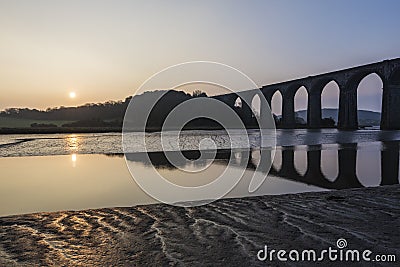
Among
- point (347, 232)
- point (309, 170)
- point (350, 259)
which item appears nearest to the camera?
point (350, 259)

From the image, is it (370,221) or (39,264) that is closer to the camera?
(39,264)

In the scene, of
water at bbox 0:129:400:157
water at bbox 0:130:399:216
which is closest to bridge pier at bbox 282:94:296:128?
water at bbox 0:129:400:157

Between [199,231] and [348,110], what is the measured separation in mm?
63183

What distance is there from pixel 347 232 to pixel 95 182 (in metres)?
7.25

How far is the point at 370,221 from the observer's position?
541cm

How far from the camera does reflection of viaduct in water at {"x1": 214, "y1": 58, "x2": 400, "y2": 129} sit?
168ft

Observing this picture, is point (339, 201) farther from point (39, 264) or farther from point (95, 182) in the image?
point (95, 182)

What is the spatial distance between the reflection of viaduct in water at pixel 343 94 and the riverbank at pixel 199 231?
49.6 metres

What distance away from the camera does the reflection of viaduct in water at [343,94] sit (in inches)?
2016

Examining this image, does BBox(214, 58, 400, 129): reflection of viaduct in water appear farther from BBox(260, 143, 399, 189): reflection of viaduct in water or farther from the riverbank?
the riverbank

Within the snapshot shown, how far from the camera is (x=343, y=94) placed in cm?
6272

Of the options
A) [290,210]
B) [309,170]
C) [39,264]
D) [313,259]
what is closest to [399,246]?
[313,259]

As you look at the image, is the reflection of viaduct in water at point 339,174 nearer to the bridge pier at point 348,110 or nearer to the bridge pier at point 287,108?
the bridge pier at point 348,110

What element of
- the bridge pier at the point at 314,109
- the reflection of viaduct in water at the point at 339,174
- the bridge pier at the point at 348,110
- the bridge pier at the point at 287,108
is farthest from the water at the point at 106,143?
the bridge pier at the point at 287,108
